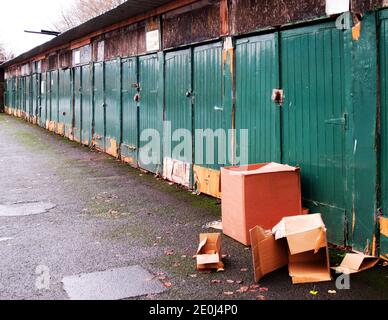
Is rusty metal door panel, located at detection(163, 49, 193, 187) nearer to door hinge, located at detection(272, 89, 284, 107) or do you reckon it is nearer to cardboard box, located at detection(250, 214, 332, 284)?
door hinge, located at detection(272, 89, 284, 107)

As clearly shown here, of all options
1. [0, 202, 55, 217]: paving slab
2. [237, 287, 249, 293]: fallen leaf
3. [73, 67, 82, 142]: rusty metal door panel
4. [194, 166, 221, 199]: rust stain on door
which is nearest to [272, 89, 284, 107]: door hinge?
[194, 166, 221, 199]: rust stain on door

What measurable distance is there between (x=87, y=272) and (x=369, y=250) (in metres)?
2.70

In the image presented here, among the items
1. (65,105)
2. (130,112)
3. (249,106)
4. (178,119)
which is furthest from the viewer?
(65,105)

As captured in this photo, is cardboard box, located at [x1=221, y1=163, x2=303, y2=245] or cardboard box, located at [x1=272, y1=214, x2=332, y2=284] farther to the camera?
cardboard box, located at [x1=221, y1=163, x2=303, y2=245]

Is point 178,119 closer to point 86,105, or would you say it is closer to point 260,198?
point 260,198

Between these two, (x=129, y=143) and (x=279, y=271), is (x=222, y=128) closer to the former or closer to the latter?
(x=279, y=271)

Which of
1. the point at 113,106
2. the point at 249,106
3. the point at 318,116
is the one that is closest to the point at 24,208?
the point at 249,106

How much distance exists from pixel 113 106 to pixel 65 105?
548cm

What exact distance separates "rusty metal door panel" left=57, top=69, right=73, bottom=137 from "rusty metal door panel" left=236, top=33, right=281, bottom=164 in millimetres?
10455

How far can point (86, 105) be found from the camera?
14.2m

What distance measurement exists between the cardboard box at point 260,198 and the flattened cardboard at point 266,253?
2.46ft

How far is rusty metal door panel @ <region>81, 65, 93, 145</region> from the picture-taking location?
13.8 m

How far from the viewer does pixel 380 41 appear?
436 centimetres
